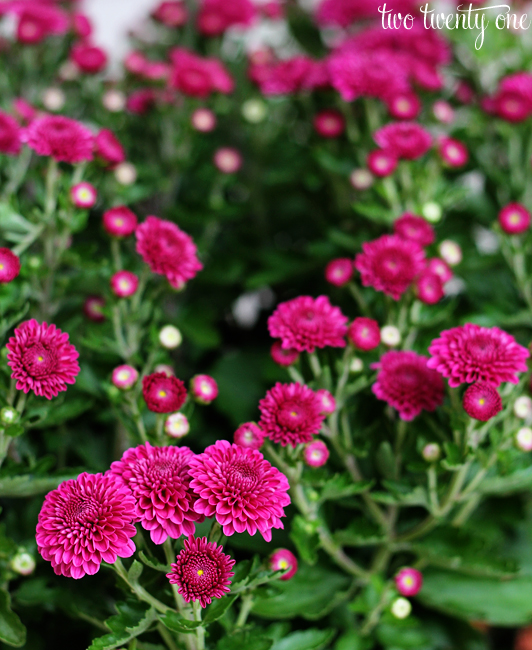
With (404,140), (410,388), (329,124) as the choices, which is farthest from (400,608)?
(329,124)

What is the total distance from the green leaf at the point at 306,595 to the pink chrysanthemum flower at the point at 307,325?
28cm

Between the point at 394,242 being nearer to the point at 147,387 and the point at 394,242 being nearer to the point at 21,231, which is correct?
the point at 147,387

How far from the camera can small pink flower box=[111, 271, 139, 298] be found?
80 centimetres

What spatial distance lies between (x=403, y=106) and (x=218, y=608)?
78 centimetres

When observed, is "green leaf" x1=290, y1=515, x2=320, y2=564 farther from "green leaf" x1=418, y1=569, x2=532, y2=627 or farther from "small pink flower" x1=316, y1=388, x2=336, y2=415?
"green leaf" x1=418, y1=569, x2=532, y2=627

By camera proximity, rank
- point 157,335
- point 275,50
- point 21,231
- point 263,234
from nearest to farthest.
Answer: point 157,335 → point 21,231 → point 263,234 → point 275,50

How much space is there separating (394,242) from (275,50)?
2.53 ft

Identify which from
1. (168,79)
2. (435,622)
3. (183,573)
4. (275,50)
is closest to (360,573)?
(435,622)

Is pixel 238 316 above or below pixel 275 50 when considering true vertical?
below

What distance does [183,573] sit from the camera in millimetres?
546

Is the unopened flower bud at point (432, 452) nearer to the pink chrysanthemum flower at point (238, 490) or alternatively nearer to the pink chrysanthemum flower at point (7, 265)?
the pink chrysanthemum flower at point (238, 490)

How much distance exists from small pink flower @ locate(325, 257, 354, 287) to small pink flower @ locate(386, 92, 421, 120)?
300 mm

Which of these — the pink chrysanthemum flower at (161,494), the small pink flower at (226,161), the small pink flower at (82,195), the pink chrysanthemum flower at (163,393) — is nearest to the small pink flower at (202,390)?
the pink chrysanthemum flower at (163,393)

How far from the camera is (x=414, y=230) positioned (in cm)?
87
